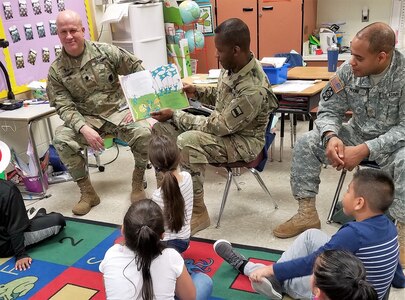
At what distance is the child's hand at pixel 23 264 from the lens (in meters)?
2.23

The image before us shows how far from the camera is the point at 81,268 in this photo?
87.5 inches

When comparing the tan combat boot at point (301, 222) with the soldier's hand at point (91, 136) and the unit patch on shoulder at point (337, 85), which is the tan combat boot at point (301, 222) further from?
the soldier's hand at point (91, 136)

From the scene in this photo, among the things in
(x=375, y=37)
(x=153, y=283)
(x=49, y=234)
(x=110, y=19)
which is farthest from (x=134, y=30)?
(x=153, y=283)

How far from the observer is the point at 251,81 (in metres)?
2.32

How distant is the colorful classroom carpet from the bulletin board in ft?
4.99

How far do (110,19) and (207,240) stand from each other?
2493 mm

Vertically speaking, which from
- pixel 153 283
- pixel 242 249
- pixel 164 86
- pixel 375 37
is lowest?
pixel 242 249

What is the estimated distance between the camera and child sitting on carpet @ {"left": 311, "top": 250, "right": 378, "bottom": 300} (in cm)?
110

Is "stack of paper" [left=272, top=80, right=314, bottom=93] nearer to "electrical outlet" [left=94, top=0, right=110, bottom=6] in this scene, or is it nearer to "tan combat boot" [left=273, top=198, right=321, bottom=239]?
"tan combat boot" [left=273, top=198, right=321, bottom=239]

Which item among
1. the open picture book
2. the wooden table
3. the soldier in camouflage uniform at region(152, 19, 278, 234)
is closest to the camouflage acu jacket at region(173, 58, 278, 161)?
the soldier in camouflage uniform at region(152, 19, 278, 234)

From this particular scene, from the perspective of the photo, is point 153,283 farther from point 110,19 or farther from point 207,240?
point 110,19

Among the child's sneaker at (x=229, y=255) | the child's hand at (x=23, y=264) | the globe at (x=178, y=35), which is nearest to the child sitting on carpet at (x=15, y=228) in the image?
the child's hand at (x=23, y=264)

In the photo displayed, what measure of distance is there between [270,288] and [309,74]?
201 cm

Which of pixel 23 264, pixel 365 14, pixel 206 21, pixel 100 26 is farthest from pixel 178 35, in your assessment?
pixel 23 264
